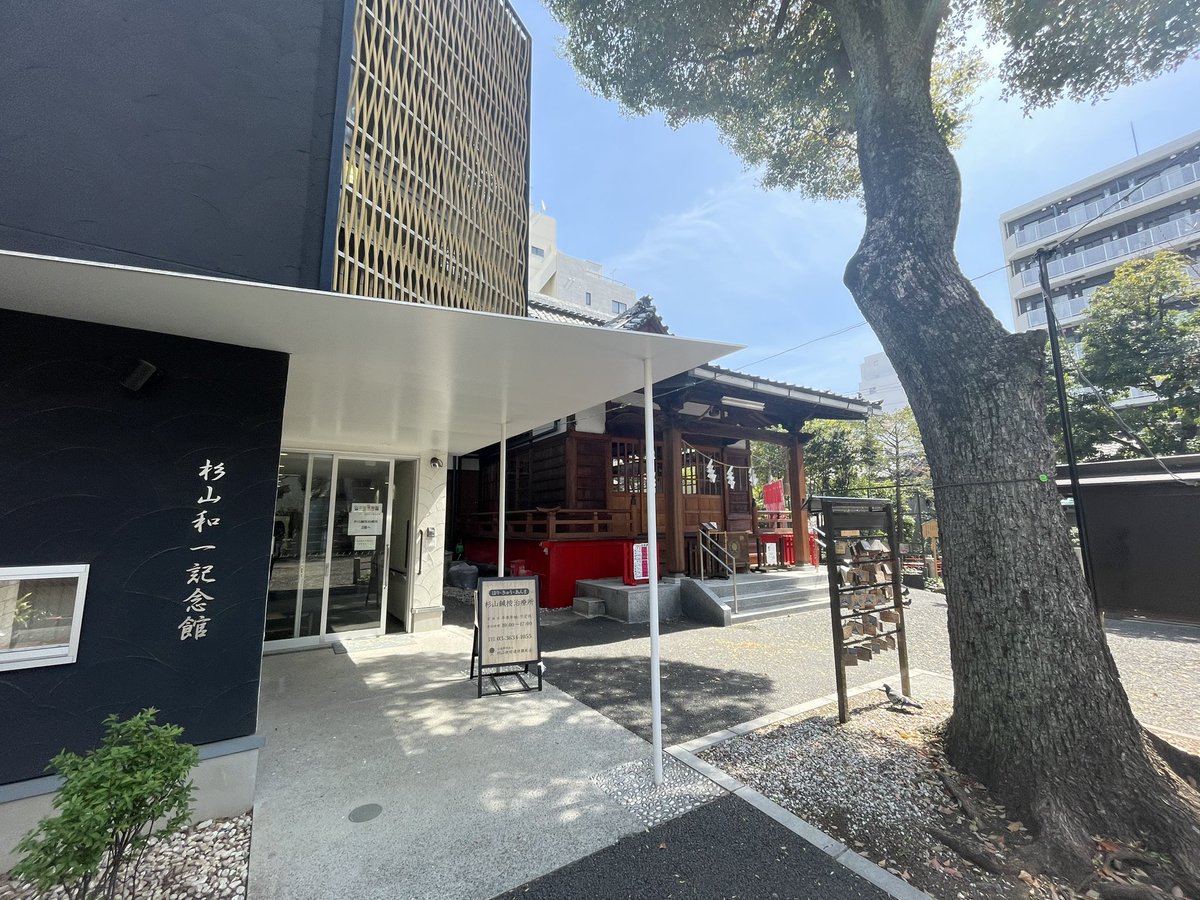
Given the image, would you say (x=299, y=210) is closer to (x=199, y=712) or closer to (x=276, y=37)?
(x=276, y=37)

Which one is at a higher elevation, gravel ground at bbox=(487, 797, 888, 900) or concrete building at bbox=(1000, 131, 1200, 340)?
concrete building at bbox=(1000, 131, 1200, 340)

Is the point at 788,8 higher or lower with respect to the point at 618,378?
higher

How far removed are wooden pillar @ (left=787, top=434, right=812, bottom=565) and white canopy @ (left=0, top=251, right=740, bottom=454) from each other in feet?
23.8

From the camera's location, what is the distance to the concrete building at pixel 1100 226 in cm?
2087

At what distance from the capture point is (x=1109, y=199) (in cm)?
2330

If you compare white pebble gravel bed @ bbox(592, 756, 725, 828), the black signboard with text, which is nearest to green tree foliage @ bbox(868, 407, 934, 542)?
the black signboard with text

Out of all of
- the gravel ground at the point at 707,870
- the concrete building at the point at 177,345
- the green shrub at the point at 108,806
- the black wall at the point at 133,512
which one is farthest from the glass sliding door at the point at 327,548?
the gravel ground at the point at 707,870

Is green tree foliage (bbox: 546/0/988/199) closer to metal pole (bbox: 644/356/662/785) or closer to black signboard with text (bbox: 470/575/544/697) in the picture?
metal pole (bbox: 644/356/662/785)

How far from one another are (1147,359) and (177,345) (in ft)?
54.1

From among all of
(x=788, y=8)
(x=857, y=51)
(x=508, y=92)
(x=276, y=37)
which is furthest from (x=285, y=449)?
(x=788, y=8)

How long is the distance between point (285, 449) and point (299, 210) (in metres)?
3.60

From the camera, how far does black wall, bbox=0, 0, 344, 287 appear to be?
2279 millimetres

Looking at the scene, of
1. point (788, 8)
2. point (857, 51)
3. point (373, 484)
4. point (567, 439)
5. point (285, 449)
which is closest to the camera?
point (857, 51)

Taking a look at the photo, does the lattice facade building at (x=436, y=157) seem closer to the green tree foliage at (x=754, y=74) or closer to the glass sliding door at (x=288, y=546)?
the green tree foliage at (x=754, y=74)
